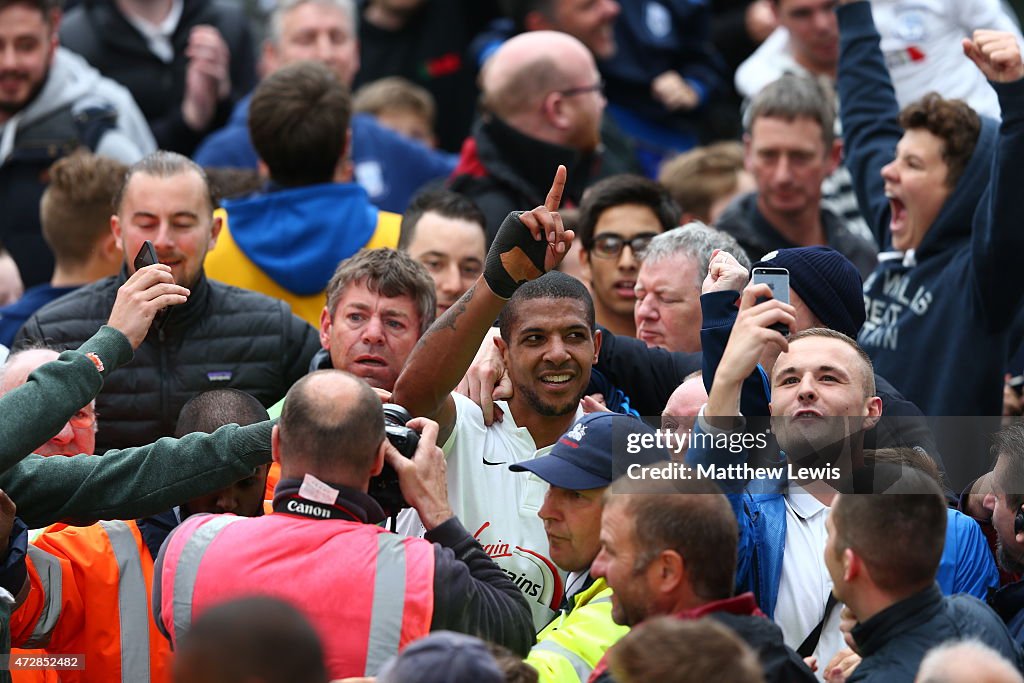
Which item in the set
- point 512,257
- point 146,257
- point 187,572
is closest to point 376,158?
point 146,257

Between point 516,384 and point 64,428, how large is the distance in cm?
150

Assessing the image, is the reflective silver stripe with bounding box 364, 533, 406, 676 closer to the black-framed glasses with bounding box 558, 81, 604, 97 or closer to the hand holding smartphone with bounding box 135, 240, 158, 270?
the hand holding smartphone with bounding box 135, 240, 158, 270

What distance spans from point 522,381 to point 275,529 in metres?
1.45

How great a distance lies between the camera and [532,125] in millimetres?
7719

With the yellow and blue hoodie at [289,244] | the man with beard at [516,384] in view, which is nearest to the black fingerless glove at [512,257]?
the man with beard at [516,384]

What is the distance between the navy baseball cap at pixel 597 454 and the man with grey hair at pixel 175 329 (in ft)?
5.32

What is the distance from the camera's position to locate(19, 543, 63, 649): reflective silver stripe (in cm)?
464

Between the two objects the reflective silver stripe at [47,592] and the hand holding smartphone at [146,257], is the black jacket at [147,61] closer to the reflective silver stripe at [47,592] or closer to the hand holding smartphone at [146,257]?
the hand holding smartphone at [146,257]

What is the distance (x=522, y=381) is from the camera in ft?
17.7

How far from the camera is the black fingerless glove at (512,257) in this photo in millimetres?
4809

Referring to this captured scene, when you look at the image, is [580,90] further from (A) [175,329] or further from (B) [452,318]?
(B) [452,318]

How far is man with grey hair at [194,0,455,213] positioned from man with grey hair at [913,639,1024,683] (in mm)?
5531

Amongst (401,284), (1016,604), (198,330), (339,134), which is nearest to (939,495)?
(1016,604)

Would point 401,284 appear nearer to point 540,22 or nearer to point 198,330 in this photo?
point 198,330
